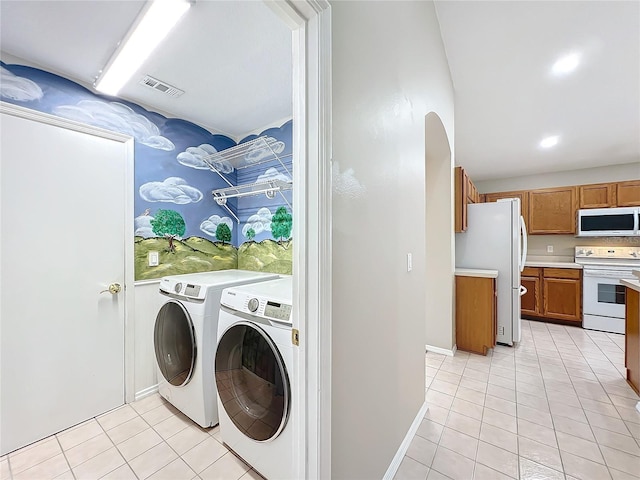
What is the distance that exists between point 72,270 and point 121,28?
1.54m

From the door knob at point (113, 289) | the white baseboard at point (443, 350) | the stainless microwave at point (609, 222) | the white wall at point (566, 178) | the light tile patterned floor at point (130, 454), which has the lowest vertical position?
the light tile patterned floor at point (130, 454)

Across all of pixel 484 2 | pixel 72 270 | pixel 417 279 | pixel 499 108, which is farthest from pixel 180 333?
pixel 499 108

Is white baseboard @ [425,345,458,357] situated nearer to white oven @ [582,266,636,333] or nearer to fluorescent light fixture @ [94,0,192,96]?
white oven @ [582,266,636,333]

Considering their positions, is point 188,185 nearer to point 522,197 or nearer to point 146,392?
point 146,392

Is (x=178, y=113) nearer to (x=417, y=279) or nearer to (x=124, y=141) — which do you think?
(x=124, y=141)

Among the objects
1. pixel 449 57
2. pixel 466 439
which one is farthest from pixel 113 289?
pixel 449 57

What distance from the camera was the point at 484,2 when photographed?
1731mm

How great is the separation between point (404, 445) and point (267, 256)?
5.85 ft

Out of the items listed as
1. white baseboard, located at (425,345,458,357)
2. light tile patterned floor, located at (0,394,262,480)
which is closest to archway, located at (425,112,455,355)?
white baseboard, located at (425,345,458,357)

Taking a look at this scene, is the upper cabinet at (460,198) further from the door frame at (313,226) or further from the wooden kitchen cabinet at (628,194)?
the wooden kitchen cabinet at (628,194)

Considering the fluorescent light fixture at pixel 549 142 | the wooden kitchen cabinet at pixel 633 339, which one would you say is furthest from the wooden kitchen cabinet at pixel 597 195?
the wooden kitchen cabinet at pixel 633 339

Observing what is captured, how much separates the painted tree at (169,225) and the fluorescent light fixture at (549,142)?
4.46 m

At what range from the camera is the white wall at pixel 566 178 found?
13.8ft

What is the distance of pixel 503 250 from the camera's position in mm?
3018
